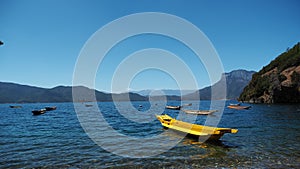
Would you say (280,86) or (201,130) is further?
(280,86)

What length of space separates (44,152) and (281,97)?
4558 inches

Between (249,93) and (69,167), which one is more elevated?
(249,93)

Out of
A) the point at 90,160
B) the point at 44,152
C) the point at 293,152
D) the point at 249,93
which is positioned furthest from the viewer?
the point at 249,93

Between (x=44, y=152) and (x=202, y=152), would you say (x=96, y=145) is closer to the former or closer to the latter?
(x=44, y=152)

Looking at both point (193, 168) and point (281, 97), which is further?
point (281, 97)

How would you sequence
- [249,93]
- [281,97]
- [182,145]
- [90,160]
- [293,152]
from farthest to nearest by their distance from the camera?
[249,93] < [281,97] < [182,145] < [293,152] < [90,160]

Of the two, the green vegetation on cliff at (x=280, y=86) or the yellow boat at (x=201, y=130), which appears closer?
the yellow boat at (x=201, y=130)

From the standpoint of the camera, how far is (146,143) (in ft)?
57.6

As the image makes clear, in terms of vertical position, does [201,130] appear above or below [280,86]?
below

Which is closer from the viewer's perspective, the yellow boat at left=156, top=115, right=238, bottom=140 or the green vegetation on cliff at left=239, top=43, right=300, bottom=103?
the yellow boat at left=156, top=115, right=238, bottom=140

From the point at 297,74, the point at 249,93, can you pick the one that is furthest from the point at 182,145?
the point at 249,93

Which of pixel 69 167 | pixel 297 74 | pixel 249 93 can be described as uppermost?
pixel 297 74

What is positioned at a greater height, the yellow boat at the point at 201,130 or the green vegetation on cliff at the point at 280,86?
the green vegetation on cliff at the point at 280,86

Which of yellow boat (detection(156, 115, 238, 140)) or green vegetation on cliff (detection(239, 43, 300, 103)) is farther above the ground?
green vegetation on cliff (detection(239, 43, 300, 103))
